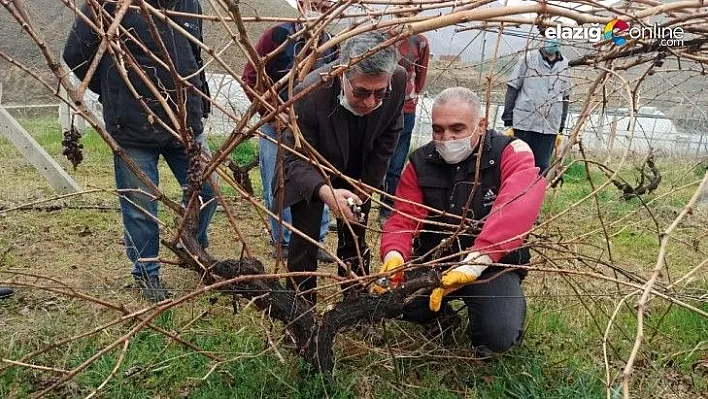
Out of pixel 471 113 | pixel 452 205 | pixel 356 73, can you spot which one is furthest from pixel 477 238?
pixel 356 73

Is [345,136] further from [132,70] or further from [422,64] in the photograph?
[422,64]

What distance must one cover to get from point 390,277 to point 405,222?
0.37 meters

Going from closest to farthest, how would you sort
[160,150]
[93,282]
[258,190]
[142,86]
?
[142,86] → [160,150] → [93,282] → [258,190]

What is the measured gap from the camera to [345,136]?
2.37 meters

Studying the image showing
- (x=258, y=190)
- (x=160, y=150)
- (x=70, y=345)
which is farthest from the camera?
(x=258, y=190)

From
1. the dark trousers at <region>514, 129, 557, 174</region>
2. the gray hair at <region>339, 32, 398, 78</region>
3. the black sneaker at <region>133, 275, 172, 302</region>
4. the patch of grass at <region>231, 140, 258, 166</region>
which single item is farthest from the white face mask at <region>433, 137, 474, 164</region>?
the patch of grass at <region>231, 140, 258, 166</region>

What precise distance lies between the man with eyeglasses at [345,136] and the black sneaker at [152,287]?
0.64 m

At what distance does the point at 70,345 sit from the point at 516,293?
5.68ft

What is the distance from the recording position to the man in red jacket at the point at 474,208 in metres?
2.08

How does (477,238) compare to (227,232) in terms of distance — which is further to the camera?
(227,232)

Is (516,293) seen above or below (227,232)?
above

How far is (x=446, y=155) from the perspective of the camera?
229 cm

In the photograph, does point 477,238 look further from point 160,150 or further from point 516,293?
point 160,150


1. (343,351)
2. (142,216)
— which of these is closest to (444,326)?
(343,351)
